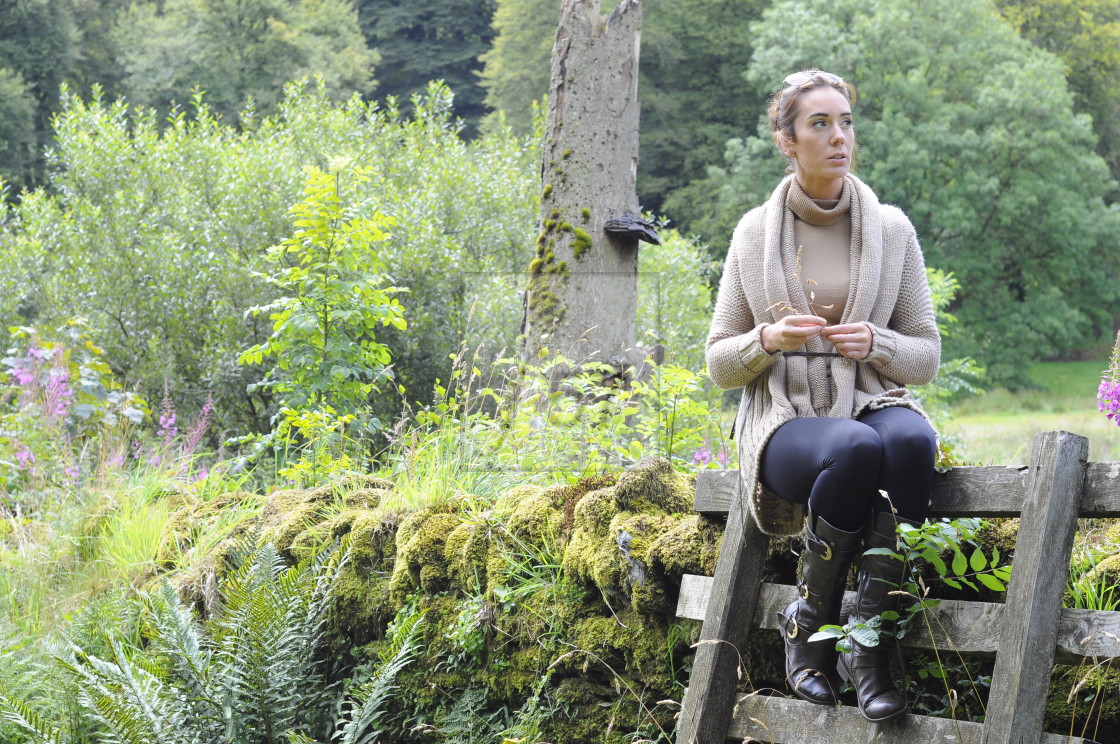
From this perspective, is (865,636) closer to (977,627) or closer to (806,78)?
(977,627)

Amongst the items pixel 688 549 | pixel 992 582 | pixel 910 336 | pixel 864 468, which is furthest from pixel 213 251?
pixel 992 582

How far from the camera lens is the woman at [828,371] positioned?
9.53ft

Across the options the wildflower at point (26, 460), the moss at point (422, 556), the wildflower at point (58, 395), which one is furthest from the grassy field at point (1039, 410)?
the moss at point (422, 556)

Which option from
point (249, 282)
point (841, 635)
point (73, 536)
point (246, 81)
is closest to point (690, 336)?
point (249, 282)

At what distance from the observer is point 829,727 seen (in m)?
2.95

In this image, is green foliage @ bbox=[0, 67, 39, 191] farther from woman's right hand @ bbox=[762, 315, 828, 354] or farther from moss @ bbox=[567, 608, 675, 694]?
woman's right hand @ bbox=[762, 315, 828, 354]

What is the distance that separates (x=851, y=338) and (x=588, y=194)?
5198 millimetres

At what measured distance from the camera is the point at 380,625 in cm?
479

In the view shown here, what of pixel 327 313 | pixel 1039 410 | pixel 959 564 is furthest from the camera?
pixel 1039 410

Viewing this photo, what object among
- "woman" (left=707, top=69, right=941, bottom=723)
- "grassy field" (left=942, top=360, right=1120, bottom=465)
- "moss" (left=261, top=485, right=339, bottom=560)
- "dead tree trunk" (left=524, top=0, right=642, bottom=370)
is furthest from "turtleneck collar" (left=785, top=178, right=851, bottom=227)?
"grassy field" (left=942, top=360, right=1120, bottom=465)

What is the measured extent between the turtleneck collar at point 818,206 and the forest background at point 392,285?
41.9 inches

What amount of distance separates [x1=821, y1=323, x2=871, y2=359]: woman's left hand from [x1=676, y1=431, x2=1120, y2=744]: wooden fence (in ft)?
1.27

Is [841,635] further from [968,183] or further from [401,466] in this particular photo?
[968,183]

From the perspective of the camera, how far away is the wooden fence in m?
2.59
